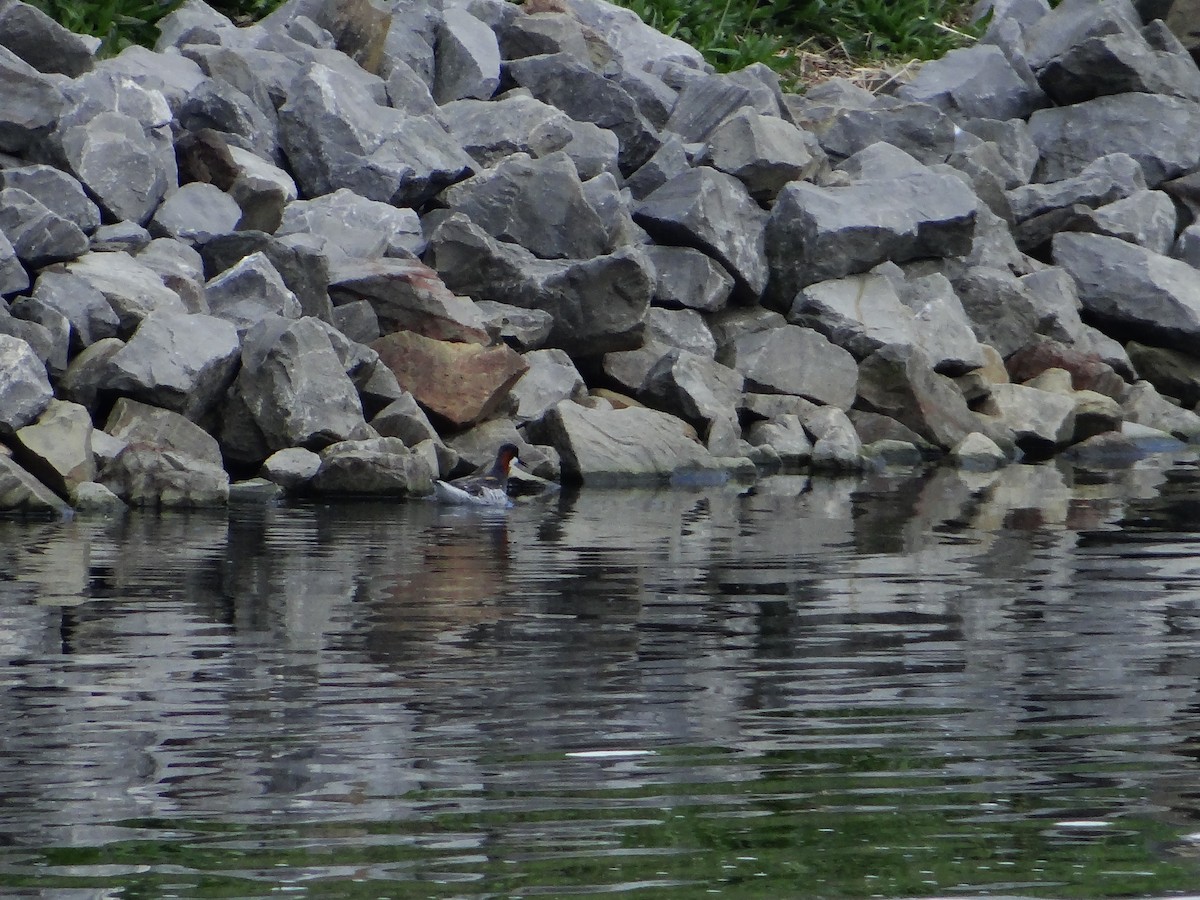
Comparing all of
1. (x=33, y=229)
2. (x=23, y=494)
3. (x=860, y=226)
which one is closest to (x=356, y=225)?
(x=33, y=229)

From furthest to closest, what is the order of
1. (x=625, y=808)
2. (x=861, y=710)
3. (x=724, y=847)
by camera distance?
1. (x=861, y=710)
2. (x=625, y=808)
3. (x=724, y=847)

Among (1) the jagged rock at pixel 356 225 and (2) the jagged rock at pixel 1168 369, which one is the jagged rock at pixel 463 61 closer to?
(1) the jagged rock at pixel 356 225

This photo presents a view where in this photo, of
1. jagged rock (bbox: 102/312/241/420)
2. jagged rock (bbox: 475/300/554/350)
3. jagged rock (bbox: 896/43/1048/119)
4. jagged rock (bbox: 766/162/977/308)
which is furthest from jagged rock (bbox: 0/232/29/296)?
jagged rock (bbox: 896/43/1048/119)

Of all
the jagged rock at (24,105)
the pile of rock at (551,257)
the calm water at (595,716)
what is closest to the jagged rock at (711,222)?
the pile of rock at (551,257)

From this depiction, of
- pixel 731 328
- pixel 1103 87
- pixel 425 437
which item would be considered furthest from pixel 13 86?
pixel 1103 87

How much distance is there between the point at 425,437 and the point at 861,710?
915cm

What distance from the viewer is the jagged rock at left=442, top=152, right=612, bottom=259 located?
691 inches

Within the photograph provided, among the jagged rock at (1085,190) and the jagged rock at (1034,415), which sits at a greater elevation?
the jagged rock at (1085,190)

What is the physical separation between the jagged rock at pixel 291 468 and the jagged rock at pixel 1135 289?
1041 cm

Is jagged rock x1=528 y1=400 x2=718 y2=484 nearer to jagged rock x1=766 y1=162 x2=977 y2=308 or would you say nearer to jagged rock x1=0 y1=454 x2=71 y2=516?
jagged rock x1=766 y1=162 x2=977 y2=308

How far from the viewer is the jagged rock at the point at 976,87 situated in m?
23.7

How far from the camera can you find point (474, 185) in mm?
17703

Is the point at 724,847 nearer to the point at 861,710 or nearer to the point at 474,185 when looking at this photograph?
the point at 861,710

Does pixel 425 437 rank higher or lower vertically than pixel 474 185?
lower
